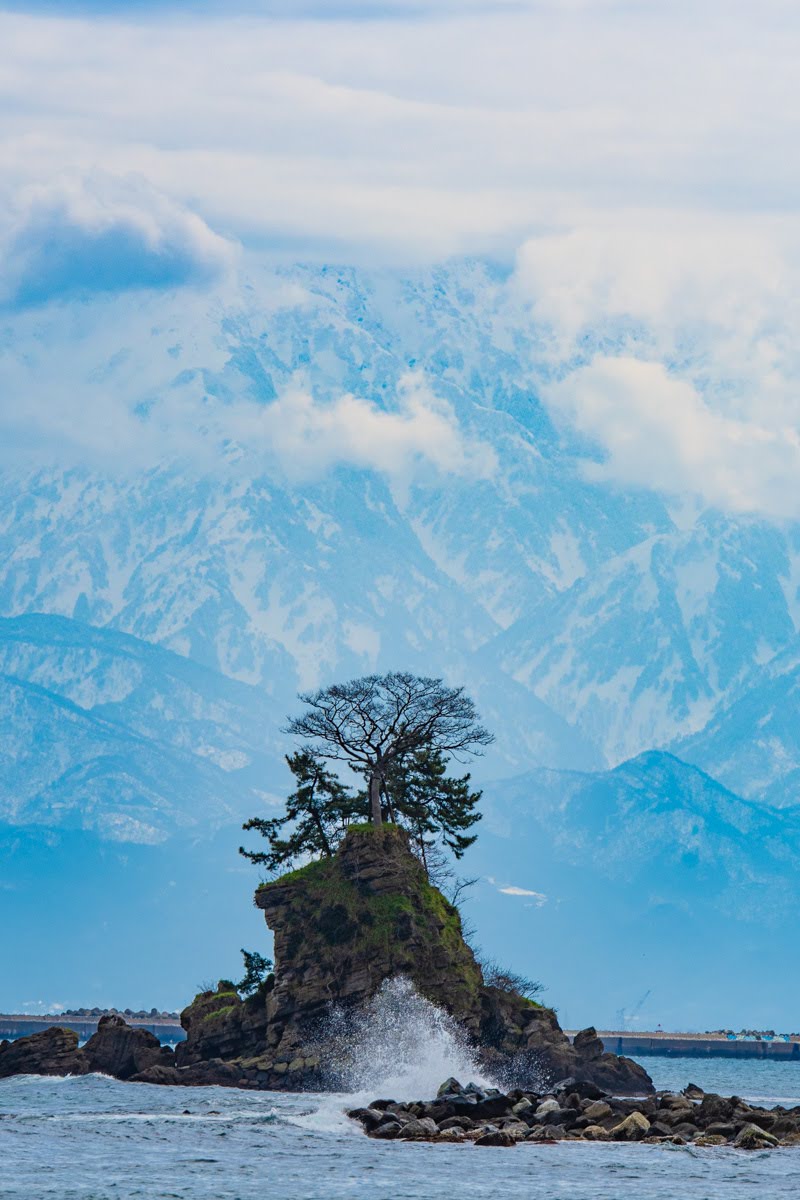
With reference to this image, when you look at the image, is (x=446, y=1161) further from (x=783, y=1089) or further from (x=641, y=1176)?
(x=783, y=1089)

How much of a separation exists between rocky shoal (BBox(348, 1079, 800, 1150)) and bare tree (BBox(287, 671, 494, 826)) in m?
33.2

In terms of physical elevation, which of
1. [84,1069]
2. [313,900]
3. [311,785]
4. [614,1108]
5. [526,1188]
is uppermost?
[311,785]

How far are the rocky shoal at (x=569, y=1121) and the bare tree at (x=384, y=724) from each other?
1309 inches

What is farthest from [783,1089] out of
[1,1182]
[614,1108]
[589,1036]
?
[1,1182]

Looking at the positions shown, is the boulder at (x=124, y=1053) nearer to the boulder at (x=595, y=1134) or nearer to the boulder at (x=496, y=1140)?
the boulder at (x=595, y=1134)

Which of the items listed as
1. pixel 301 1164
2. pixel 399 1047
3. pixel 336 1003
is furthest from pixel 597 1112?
pixel 336 1003

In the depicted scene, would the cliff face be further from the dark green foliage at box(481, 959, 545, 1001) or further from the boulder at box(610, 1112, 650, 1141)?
the boulder at box(610, 1112, 650, 1141)

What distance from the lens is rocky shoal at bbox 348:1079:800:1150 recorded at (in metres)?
88.2

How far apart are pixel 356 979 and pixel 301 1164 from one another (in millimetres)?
39521

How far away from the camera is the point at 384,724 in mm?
132000

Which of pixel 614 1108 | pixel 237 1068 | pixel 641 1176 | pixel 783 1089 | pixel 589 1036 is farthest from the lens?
pixel 783 1089

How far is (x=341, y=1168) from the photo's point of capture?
7738cm

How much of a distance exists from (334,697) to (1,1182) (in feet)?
209

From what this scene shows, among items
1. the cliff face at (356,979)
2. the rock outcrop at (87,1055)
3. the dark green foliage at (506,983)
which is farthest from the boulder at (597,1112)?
the rock outcrop at (87,1055)
